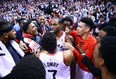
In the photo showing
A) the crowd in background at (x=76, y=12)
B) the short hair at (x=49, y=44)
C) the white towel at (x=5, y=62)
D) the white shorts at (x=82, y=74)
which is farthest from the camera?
the crowd in background at (x=76, y=12)

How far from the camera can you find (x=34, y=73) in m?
1.72

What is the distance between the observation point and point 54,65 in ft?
12.3

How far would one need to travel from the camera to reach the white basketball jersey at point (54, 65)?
146 inches

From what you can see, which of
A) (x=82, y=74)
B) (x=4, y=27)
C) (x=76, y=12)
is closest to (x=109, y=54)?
(x=4, y=27)

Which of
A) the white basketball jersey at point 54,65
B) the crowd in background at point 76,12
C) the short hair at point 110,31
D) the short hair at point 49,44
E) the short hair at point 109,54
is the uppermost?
the short hair at point 109,54

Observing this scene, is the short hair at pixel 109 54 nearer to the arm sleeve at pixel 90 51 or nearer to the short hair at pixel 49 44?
the short hair at pixel 49 44

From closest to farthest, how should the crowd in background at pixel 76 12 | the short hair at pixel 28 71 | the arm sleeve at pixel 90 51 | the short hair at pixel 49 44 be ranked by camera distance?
1. the short hair at pixel 28 71
2. the short hair at pixel 49 44
3. the arm sleeve at pixel 90 51
4. the crowd in background at pixel 76 12

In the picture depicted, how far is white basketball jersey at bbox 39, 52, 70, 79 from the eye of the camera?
372 cm

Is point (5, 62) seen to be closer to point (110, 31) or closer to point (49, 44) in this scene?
point (49, 44)

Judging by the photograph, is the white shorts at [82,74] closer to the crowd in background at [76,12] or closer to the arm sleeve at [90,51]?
the arm sleeve at [90,51]

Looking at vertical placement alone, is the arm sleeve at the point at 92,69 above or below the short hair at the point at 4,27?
below

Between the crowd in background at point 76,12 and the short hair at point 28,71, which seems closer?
the short hair at point 28,71

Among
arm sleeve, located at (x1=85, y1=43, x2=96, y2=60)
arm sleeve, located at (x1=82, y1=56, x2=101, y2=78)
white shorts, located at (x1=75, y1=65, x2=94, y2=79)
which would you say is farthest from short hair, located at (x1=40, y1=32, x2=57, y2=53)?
white shorts, located at (x1=75, y1=65, x2=94, y2=79)

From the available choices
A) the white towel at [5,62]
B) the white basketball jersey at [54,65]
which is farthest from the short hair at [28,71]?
the white basketball jersey at [54,65]
